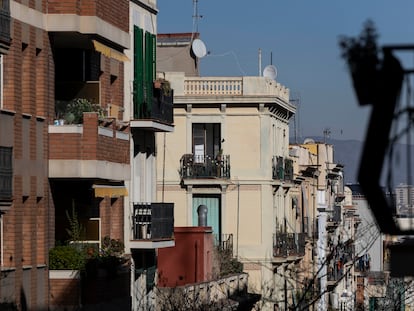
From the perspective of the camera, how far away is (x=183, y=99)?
60.0 metres

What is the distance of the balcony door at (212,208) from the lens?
6078cm

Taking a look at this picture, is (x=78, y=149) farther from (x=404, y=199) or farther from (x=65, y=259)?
(x=404, y=199)

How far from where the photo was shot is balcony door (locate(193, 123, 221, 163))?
200 feet

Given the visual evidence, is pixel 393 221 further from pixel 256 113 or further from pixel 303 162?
pixel 303 162

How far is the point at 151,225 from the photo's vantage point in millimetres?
37156

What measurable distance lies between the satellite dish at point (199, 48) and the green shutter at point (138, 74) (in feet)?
84.6

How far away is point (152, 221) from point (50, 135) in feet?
25.5

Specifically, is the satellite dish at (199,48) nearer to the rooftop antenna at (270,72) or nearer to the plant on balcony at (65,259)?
the rooftop antenna at (270,72)

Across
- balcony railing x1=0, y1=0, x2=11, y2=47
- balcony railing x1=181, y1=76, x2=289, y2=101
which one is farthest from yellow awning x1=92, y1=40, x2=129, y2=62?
balcony railing x1=181, y1=76, x2=289, y2=101

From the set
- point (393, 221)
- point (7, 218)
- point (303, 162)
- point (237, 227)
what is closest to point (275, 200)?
point (237, 227)

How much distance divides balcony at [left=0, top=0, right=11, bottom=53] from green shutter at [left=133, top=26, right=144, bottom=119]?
1049 centimetres

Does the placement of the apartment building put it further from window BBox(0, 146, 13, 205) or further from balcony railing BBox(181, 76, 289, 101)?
window BBox(0, 146, 13, 205)

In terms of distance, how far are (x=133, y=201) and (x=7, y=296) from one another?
10458 mm

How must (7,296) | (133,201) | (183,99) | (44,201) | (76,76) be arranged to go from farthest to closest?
(183,99), (133,201), (76,76), (44,201), (7,296)
